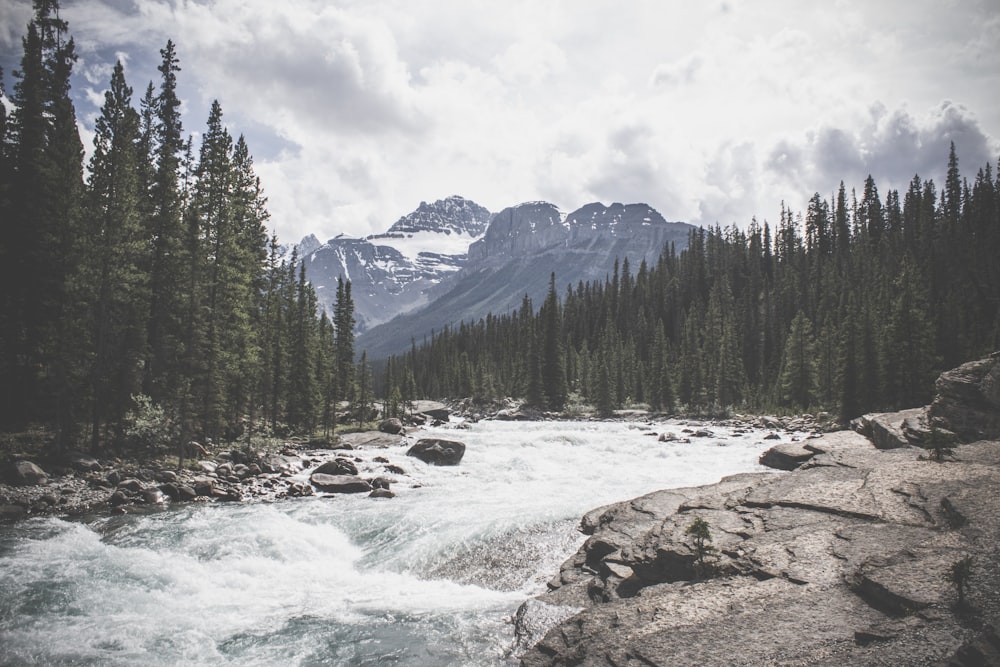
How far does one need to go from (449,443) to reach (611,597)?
21431 millimetres

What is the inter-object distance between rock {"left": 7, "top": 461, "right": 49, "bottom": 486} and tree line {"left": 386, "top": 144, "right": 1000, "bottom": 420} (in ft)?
157

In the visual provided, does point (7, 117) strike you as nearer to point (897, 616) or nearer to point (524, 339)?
point (897, 616)

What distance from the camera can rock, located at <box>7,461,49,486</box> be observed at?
18312 mm

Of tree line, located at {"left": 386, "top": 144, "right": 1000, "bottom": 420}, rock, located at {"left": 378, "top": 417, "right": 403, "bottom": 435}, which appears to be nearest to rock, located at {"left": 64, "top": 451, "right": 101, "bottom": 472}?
rock, located at {"left": 378, "top": 417, "right": 403, "bottom": 435}

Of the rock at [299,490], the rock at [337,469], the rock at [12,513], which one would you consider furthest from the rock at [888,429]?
the rock at [12,513]

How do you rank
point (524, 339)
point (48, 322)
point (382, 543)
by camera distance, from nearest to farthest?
point (382, 543) → point (48, 322) → point (524, 339)

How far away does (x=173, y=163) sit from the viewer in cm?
3244

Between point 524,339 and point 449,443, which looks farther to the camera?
point 524,339

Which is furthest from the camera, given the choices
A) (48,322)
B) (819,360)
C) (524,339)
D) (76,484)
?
(524,339)

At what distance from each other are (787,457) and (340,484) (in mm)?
20741

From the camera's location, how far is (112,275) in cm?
2388

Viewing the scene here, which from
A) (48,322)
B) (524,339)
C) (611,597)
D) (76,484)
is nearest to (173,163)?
(48,322)

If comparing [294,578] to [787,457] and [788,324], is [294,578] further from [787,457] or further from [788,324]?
[788,324]

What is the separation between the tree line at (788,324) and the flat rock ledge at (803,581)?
128ft
